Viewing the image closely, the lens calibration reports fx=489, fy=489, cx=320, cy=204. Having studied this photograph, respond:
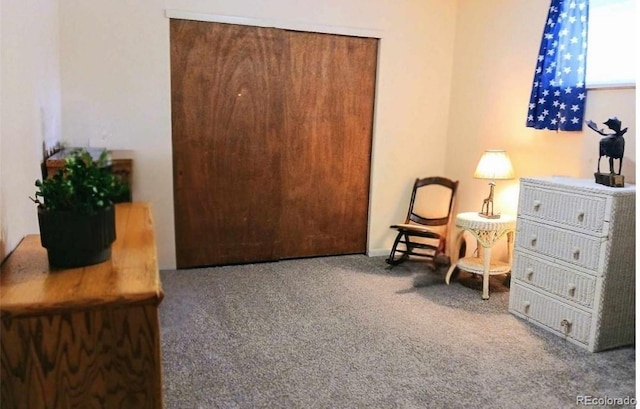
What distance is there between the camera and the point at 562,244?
2.72m

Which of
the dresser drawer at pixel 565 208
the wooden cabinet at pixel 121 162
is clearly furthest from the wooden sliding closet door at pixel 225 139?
the dresser drawer at pixel 565 208

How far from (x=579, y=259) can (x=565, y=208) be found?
284mm

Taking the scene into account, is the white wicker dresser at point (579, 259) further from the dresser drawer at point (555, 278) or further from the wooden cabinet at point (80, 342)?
the wooden cabinet at point (80, 342)

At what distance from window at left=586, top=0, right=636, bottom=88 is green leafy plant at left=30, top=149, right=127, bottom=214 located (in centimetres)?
281

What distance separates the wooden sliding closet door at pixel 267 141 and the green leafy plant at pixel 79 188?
96.8 inches

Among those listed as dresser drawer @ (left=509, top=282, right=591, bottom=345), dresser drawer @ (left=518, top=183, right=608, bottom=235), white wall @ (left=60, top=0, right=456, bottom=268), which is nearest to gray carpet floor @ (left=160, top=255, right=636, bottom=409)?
dresser drawer @ (left=509, top=282, right=591, bottom=345)

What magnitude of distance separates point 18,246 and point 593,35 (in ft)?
10.7

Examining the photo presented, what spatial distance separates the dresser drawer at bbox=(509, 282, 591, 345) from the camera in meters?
2.63

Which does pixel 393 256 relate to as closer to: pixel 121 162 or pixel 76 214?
pixel 121 162

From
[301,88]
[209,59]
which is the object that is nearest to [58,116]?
[209,59]

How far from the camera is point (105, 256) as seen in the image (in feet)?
4.29

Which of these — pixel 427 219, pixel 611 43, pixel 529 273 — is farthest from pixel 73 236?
pixel 427 219

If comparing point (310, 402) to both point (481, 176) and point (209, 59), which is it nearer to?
point (481, 176)

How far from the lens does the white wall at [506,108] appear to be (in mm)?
3045
